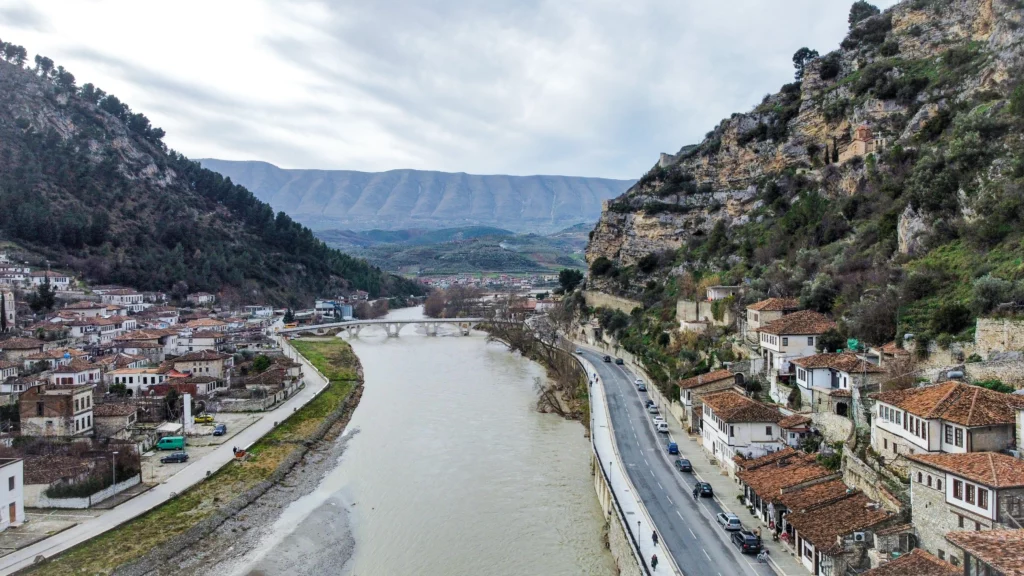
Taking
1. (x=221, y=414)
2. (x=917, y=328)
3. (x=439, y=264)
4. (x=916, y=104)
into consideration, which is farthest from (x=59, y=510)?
(x=439, y=264)

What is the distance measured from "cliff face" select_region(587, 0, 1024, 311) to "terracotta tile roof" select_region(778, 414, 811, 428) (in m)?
6.94

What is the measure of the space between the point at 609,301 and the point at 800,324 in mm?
27330

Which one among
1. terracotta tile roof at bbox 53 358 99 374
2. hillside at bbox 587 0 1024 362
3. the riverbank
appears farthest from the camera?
terracotta tile roof at bbox 53 358 99 374

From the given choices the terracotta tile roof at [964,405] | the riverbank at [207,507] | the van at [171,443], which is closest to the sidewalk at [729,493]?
the terracotta tile roof at [964,405]

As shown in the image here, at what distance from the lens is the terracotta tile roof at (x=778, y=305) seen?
23.6m

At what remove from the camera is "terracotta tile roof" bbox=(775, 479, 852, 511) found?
43.8ft

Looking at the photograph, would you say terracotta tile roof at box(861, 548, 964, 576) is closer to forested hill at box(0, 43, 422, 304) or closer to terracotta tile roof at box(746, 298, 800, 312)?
terracotta tile roof at box(746, 298, 800, 312)

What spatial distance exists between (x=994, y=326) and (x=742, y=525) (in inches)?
261

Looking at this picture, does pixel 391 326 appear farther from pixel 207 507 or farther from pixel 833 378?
pixel 833 378

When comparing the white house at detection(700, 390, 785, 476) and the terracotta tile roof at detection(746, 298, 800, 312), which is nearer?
the white house at detection(700, 390, 785, 476)

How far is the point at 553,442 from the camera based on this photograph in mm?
25688

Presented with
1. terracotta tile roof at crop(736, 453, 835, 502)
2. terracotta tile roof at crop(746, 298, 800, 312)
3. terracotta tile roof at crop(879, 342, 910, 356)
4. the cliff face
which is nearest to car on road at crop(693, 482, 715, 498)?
terracotta tile roof at crop(736, 453, 835, 502)

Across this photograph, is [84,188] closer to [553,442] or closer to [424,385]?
[424,385]

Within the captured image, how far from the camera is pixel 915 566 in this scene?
403 inches
